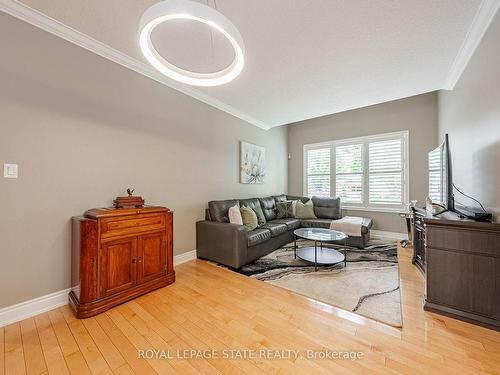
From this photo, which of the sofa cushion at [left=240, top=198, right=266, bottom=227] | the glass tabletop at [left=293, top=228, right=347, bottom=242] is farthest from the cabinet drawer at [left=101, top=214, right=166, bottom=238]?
the glass tabletop at [left=293, top=228, right=347, bottom=242]

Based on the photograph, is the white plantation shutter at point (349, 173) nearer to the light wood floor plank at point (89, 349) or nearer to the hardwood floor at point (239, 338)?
the hardwood floor at point (239, 338)

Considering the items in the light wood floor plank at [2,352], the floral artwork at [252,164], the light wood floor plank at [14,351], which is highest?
the floral artwork at [252,164]

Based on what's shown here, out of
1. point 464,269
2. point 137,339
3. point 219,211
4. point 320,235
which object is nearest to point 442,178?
point 464,269

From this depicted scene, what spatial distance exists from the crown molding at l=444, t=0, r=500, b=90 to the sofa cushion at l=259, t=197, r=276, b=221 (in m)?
3.35

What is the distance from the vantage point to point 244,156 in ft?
14.2

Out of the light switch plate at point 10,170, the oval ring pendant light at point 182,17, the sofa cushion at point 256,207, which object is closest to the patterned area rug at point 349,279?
the sofa cushion at point 256,207

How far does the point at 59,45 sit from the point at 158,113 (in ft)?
3.57

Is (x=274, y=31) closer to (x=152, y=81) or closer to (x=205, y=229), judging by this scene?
(x=152, y=81)

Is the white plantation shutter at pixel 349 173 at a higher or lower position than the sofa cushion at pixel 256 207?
higher

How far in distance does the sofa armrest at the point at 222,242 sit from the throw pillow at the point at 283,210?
1.73m

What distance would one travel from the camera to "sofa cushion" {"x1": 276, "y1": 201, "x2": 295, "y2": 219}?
178 inches

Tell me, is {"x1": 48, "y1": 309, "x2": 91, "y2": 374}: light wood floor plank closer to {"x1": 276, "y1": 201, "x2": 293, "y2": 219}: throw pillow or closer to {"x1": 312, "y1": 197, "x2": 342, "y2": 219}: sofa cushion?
{"x1": 276, "y1": 201, "x2": 293, "y2": 219}: throw pillow

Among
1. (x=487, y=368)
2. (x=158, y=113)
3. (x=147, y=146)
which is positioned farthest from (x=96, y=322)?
(x=487, y=368)

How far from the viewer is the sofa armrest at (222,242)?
2.86 meters
